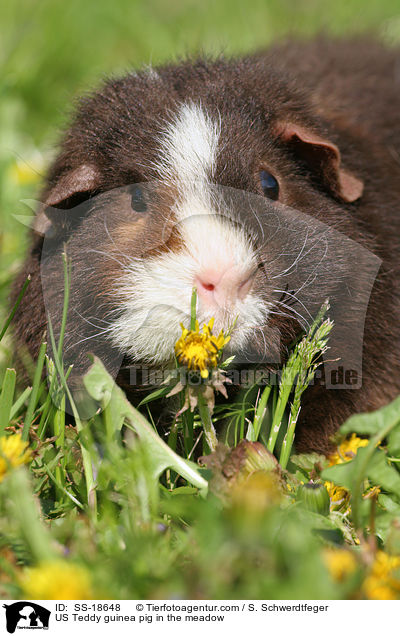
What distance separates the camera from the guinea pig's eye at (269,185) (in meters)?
2.72

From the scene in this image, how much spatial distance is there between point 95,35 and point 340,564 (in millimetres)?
6450

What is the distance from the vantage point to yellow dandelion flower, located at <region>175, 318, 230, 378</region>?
87.1 inches

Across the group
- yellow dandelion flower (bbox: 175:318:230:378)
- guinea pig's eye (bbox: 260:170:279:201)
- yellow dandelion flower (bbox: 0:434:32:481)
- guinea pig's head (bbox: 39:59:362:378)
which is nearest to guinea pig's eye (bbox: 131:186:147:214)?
guinea pig's head (bbox: 39:59:362:378)

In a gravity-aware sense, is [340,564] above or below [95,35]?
below

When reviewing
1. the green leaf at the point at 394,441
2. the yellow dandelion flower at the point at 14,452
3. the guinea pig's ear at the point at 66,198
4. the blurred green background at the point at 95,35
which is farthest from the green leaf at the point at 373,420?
the blurred green background at the point at 95,35

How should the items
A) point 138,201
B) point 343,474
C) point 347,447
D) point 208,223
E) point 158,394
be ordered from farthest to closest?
point 347,447
point 138,201
point 158,394
point 208,223
point 343,474

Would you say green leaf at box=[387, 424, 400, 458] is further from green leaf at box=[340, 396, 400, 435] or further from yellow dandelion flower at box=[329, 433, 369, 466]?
yellow dandelion flower at box=[329, 433, 369, 466]

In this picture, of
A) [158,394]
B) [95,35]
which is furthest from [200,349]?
[95,35]

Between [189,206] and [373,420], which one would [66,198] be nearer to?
[189,206]

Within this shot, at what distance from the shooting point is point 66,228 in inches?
110

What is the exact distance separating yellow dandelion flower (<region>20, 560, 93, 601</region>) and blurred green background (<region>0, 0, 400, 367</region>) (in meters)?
3.11

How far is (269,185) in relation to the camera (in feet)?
8.98
